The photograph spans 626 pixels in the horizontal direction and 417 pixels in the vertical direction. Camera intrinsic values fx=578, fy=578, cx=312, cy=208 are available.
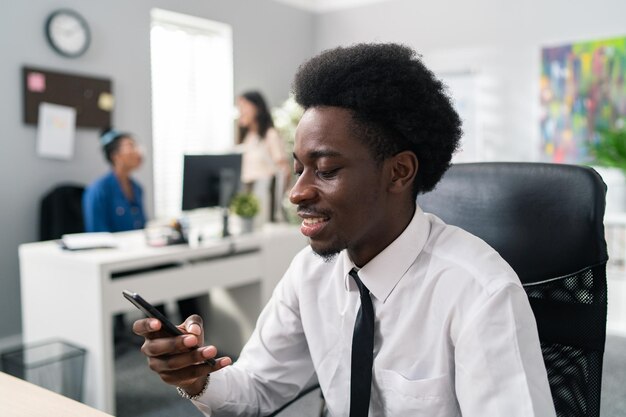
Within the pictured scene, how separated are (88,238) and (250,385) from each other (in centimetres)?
A: 177

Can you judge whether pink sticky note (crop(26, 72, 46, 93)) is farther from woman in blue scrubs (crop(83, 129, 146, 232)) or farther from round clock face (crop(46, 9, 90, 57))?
woman in blue scrubs (crop(83, 129, 146, 232))

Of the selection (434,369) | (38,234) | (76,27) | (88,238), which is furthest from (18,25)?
(434,369)

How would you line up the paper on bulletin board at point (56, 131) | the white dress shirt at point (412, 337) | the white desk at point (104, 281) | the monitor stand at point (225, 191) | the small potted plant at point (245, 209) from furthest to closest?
the paper on bulletin board at point (56, 131) < the small potted plant at point (245, 209) < the monitor stand at point (225, 191) < the white desk at point (104, 281) < the white dress shirt at point (412, 337)

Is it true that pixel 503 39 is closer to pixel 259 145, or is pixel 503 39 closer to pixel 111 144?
pixel 259 145

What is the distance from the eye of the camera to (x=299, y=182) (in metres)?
1.00

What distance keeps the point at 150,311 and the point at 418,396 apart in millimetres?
453

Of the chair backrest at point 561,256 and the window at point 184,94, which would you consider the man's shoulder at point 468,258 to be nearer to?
the chair backrest at point 561,256

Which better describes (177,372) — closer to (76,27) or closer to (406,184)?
(406,184)

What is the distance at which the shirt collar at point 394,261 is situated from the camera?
1.01 meters

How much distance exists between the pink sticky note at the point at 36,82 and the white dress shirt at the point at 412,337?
291cm

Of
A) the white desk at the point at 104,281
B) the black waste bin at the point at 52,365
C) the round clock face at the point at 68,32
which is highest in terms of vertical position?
the round clock face at the point at 68,32

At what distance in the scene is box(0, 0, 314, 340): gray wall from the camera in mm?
3443

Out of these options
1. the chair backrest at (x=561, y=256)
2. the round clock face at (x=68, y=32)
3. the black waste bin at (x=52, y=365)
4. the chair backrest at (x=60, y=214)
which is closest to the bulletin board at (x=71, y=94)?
the round clock face at (x=68, y=32)

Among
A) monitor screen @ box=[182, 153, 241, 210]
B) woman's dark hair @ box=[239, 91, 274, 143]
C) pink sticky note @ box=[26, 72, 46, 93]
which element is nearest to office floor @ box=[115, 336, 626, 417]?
monitor screen @ box=[182, 153, 241, 210]
